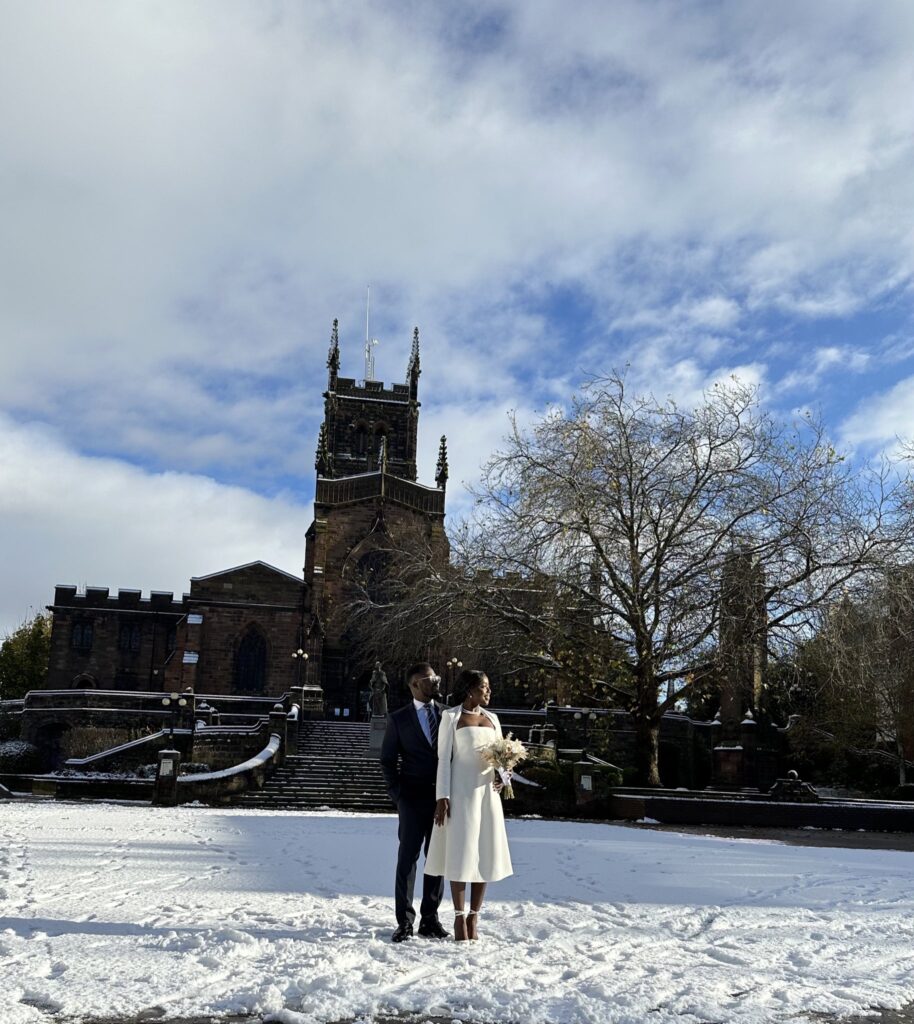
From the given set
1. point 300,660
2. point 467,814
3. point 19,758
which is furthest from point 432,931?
point 300,660

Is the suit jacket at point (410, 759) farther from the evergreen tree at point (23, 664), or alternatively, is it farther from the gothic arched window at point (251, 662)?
the evergreen tree at point (23, 664)

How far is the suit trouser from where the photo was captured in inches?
227

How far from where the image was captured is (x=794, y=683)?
21141mm

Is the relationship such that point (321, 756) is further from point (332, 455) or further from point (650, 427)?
point (332, 455)

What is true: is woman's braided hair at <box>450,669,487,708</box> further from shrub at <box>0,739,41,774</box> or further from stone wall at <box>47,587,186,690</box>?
stone wall at <box>47,587,186,690</box>

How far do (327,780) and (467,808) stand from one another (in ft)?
67.6

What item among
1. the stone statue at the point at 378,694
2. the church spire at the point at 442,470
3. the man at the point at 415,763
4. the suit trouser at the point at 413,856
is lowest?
the suit trouser at the point at 413,856

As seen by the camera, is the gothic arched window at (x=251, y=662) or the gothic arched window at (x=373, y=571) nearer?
the gothic arched window at (x=251, y=662)

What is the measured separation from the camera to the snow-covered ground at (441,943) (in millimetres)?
4316

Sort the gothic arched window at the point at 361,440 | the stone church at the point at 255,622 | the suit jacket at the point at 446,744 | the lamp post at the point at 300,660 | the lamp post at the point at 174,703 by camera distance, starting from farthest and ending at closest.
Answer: the gothic arched window at the point at 361,440 < the stone church at the point at 255,622 < the lamp post at the point at 300,660 < the lamp post at the point at 174,703 < the suit jacket at the point at 446,744

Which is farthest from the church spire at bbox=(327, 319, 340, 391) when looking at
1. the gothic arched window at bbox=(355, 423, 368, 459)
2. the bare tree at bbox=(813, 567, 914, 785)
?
the bare tree at bbox=(813, 567, 914, 785)

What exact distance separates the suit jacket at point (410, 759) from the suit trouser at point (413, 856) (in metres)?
0.05

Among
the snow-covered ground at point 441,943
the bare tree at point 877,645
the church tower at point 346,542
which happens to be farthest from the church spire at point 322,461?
the snow-covered ground at point 441,943

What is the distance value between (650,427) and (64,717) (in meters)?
24.6
